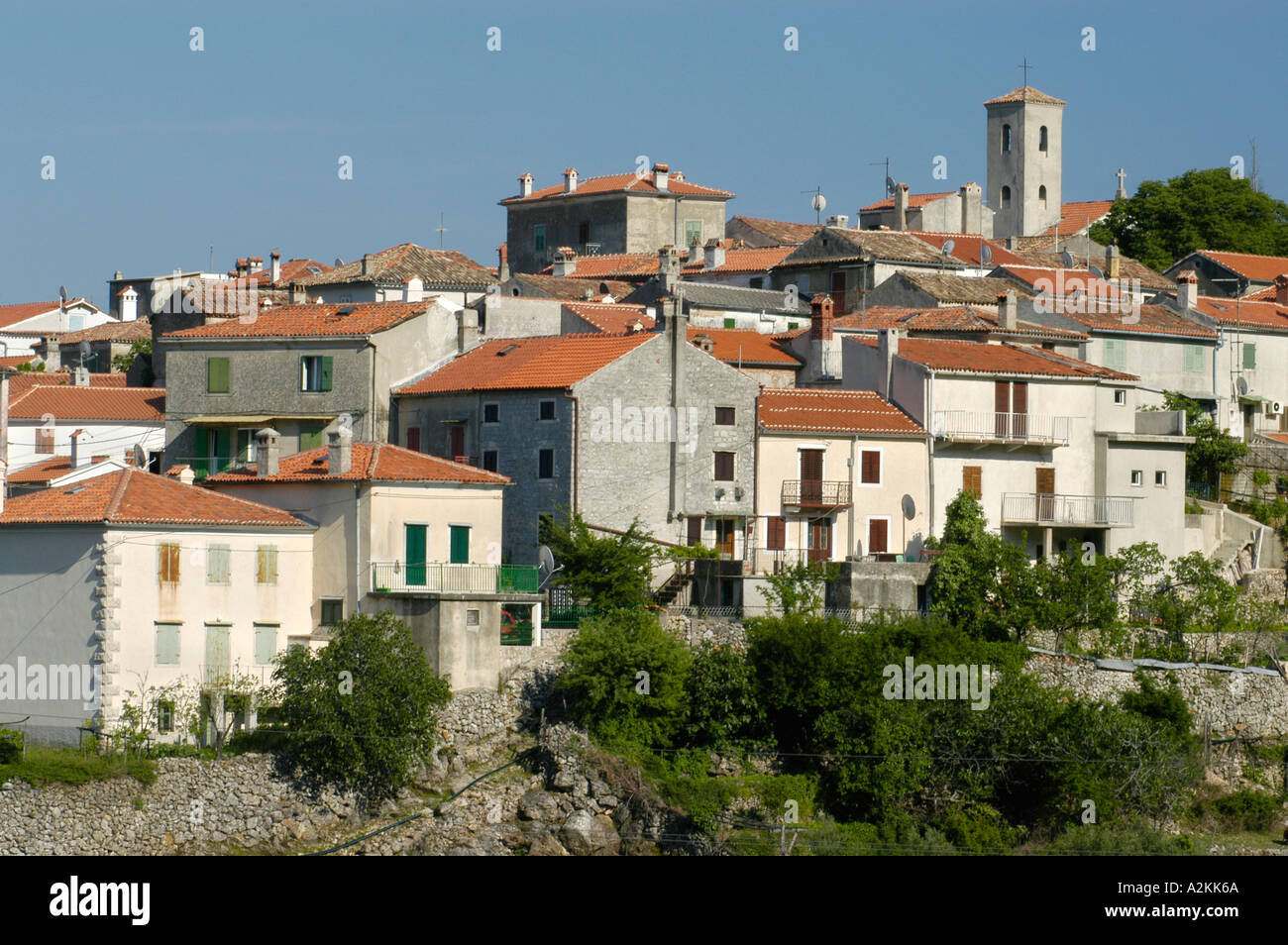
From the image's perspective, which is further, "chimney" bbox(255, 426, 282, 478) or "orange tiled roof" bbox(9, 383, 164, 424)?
"orange tiled roof" bbox(9, 383, 164, 424)

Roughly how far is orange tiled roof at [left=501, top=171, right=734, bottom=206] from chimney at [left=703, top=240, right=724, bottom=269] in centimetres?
1042

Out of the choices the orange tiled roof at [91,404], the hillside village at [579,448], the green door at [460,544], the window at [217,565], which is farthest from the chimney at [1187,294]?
the window at [217,565]

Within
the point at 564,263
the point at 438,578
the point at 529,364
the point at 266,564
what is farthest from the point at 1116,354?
the point at 266,564

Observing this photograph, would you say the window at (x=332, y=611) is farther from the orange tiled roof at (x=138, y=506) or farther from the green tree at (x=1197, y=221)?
the green tree at (x=1197, y=221)

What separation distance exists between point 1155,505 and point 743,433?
45.0ft

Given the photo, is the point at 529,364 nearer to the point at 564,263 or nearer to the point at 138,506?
the point at 138,506

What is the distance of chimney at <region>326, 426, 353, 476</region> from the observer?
153 ft

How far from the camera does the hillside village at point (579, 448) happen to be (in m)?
44.2

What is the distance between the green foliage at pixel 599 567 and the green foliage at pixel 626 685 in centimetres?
270

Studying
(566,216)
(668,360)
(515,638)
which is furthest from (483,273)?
(515,638)

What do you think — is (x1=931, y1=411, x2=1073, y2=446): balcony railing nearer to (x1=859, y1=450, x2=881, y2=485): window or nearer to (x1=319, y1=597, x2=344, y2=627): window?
(x1=859, y1=450, x2=881, y2=485): window

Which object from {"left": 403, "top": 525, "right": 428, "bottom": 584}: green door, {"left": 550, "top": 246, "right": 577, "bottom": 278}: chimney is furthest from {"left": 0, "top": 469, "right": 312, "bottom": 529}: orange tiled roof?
{"left": 550, "top": 246, "right": 577, "bottom": 278}: chimney

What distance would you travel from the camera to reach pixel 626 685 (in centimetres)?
4406
